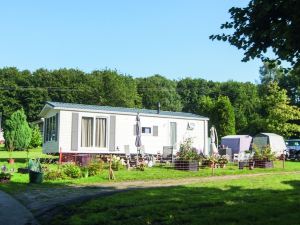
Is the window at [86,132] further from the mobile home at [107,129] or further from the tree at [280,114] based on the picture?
the tree at [280,114]

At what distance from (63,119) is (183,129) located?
7.36 m

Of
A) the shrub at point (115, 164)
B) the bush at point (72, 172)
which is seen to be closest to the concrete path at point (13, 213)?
the bush at point (72, 172)

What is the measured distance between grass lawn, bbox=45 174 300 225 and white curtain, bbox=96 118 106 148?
38.3 ft

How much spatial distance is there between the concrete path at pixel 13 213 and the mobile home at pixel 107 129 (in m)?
10.3

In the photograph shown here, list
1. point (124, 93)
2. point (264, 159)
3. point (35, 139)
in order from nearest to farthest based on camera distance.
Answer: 1. point (264, 159)
2. point (35, 139)
3. point (124, 93)

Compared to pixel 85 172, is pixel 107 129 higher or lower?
higher

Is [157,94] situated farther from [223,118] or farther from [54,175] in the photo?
[54,175]

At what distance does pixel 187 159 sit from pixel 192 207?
9.81 m

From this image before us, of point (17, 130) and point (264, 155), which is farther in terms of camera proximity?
point (17, 130)

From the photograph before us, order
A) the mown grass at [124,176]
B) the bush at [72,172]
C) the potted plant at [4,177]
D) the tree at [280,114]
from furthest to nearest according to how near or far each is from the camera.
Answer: the tree at [280,114]
the bush at [72,172]
the potted plant at [4,177]
the mown grass at [124,176]

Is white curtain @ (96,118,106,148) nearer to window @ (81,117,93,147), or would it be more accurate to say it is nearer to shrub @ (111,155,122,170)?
window @ (81,117,93,147)

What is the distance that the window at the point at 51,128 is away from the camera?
79.0ft

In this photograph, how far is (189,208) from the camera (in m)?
9.23

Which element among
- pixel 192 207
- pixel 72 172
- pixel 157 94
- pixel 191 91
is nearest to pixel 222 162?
pixel 72 172
